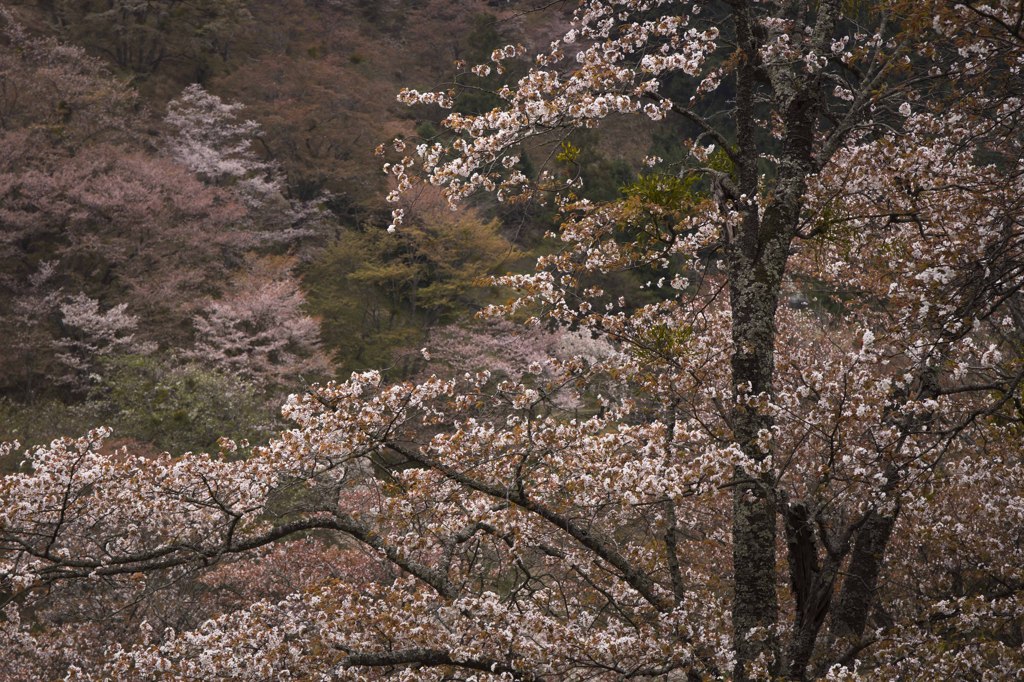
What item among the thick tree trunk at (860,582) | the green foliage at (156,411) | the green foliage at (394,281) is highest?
the thick tree trunk at (860,582)

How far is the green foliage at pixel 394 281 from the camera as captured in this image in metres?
20.3

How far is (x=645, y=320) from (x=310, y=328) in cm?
1332

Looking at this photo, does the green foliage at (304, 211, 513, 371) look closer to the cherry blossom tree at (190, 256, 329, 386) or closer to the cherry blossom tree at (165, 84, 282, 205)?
the cherry blossom tree at (190, 256, 329, 386)

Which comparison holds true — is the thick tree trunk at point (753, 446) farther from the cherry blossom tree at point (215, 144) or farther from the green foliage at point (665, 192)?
the cherry blossom tree at point (215, 144)

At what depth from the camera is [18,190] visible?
16.5 m

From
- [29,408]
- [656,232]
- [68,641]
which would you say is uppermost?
[656,232]

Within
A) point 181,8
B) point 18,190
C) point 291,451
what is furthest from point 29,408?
point 181,8

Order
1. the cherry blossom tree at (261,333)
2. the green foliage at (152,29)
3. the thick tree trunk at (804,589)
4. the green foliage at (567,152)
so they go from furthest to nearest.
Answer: the green foliage at (152,29) → the cherry blossom tree at (261,333) → the green foliage at (567,152) → the thick tree trunk at (804,589)

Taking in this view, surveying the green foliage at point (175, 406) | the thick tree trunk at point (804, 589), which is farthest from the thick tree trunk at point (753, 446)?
the green foliage at point (175, 406)

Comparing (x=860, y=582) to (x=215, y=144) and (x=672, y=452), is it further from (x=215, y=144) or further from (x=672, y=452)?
(x=215, y=144)

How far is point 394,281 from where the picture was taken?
22.1m

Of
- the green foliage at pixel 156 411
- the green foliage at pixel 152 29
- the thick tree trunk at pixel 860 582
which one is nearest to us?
the thick tree trunk at pixel 860 582

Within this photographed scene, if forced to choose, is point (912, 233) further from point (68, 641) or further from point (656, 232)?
→ point (68, 641)

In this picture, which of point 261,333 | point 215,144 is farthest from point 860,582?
point 215,144
